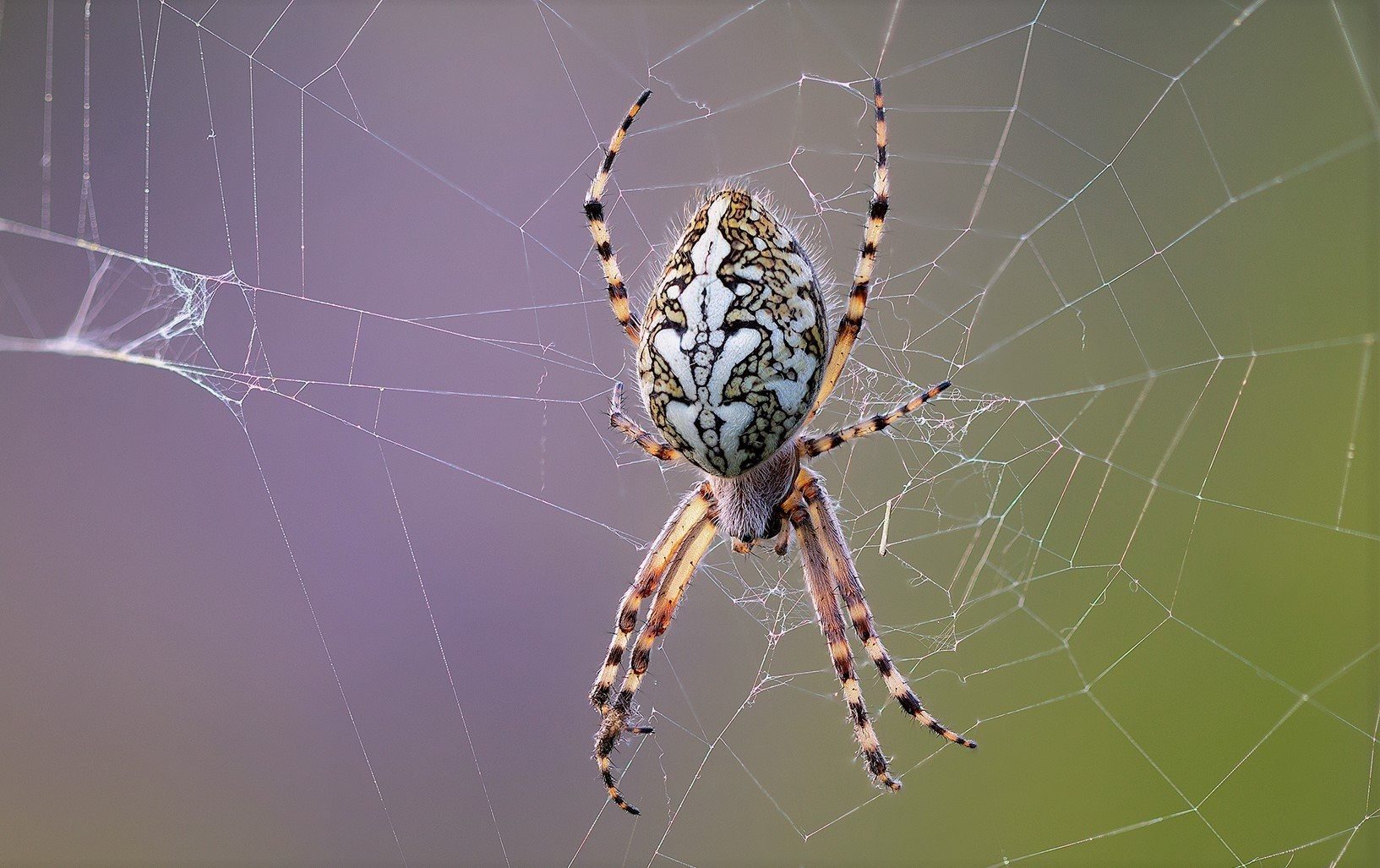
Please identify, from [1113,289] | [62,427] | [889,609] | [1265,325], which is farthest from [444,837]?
[1265,325]

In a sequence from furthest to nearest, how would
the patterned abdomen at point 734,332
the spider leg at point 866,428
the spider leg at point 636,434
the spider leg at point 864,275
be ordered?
1. the spider leg at point 636,434
2. the spider leg at point 864,275
3. the spider leg at point 866,428
4. the patterned abdomen at point 734,332

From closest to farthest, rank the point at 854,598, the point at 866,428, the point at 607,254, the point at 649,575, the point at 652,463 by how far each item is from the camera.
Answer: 1. the point at 866,428
2. the point at 607,254
3. the point at 854,598
4. the point at 649,575
5. the point at 652,463

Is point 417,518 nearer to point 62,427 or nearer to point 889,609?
point 62,427

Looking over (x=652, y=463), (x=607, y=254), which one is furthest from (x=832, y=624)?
(x=652, y=463)

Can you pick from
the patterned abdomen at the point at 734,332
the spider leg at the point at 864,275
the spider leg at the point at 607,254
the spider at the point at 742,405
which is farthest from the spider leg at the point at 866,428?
the spider leg at the point at 607,254

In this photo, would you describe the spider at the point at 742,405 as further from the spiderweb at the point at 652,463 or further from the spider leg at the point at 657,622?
the spiderweb at the point at 652,463

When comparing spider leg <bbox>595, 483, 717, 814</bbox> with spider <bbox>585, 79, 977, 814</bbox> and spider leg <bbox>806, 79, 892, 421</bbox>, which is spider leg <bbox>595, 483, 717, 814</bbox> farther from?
spider leg <bbox>806, 79, 892, 421</bbox>

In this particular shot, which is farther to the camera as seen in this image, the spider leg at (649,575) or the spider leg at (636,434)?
the spider leg at (649,575)

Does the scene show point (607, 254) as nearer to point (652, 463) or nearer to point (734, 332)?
point (734, 332)

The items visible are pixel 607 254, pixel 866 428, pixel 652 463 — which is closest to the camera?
pixel 866 428
